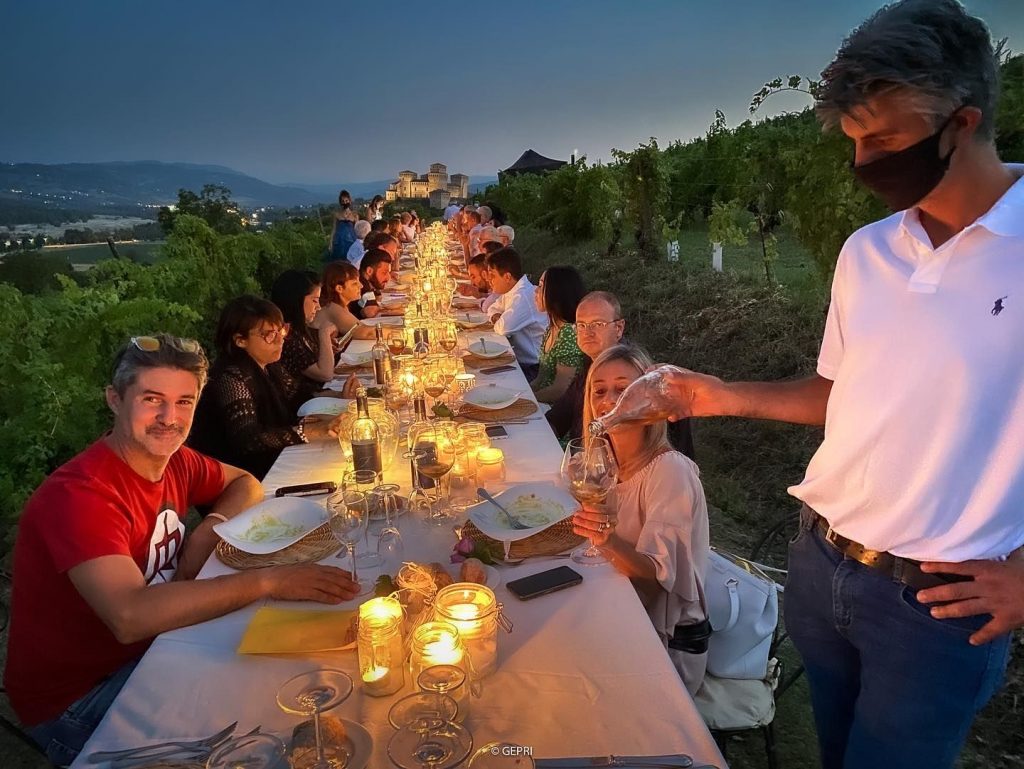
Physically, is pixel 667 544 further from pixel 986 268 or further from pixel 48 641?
pixel 48 641

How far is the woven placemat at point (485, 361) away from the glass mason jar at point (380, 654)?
324 cm

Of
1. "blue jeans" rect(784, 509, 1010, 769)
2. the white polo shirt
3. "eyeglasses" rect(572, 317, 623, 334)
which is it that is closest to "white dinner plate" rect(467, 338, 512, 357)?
"eyeglasses" rect(572, 317, 623, 334)

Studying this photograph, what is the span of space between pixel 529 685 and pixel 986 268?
1.23 meters

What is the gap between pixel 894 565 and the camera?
4.59 feet

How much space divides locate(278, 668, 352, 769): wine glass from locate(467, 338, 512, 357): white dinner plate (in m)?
3.58

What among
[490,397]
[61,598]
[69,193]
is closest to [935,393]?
[61,598]

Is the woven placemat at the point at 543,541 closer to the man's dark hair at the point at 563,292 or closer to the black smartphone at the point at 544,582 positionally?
the black smartphone at the point at 544,582

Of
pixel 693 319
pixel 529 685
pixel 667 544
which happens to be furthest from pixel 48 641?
pixel 693 319

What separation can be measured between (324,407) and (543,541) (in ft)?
6.20

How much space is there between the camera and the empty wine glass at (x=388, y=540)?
1.92 m

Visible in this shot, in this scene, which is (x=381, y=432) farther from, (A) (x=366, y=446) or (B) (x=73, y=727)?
(B) (x=73, y=727)

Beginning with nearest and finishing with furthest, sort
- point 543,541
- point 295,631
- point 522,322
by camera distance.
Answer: point 295,631, point 543,541, point 522,322

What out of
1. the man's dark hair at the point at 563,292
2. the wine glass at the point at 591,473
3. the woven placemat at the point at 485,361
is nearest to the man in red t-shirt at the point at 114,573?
the wine glass at the point at 591,473

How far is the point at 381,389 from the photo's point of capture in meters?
3.70
